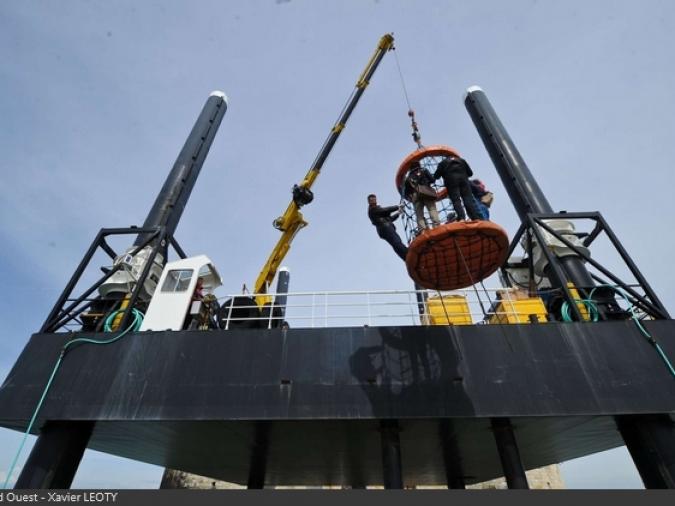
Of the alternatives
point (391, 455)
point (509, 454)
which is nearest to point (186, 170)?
point (391, 455)

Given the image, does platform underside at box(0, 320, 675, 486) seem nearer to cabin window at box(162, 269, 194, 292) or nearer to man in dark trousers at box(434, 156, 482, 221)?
cabin window at box(162, 269, 194, 292)

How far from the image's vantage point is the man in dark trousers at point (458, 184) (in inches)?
304

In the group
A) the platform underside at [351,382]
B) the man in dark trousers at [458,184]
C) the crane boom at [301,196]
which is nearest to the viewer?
the platform underside at [351,382]

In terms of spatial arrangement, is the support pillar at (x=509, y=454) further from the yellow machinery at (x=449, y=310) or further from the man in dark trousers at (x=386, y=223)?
the man in dark trousers at (x=386, y=223)

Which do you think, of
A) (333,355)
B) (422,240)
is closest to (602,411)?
(422,240)

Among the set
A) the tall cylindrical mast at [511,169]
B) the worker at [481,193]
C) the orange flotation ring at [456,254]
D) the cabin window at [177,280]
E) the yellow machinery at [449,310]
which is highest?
the tall cylindrical mast at [511,169]

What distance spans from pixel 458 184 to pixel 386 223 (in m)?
2.56

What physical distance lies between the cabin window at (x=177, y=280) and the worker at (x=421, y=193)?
23.4 ft

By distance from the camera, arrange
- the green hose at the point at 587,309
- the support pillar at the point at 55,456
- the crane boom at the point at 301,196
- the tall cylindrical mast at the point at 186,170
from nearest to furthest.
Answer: the support pillar at the point at 55,456 → the green hose at the point at 587,309 → the tall cylindrical mast at the point at 186,170 → the crane boom at the point at 301,196

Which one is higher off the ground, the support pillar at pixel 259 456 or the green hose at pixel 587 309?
the green hose at pixel 587 309

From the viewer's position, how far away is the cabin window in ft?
34.9

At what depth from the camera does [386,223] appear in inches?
394

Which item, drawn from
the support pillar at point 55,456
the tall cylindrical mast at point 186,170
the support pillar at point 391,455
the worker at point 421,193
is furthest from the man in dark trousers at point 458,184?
the tall cylindrical mast at point 186,170
